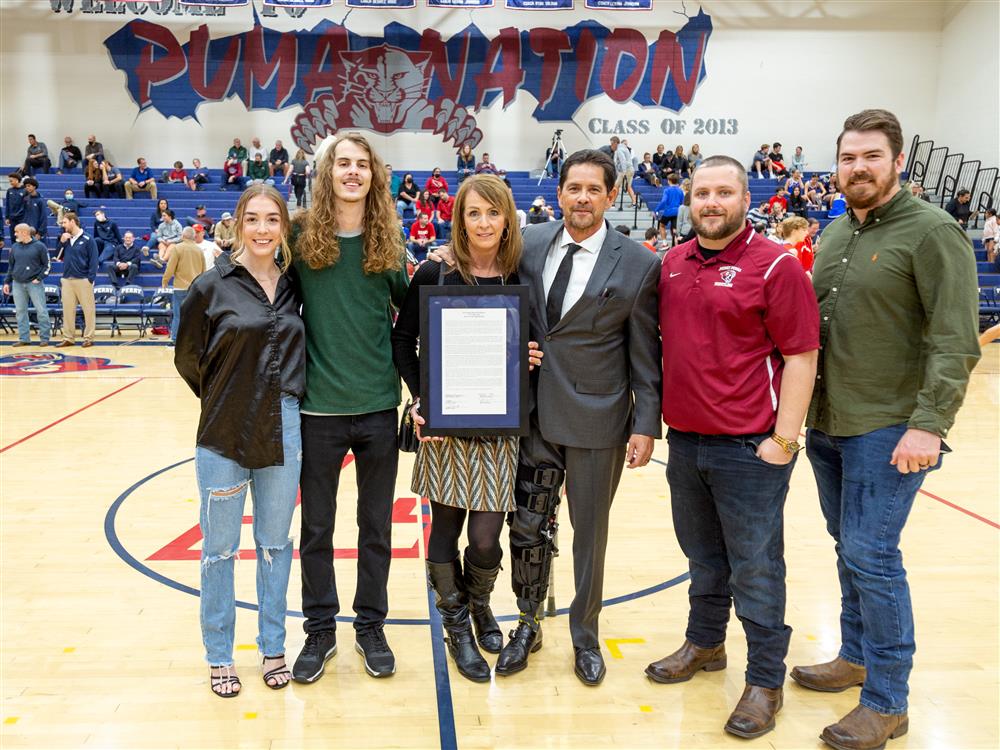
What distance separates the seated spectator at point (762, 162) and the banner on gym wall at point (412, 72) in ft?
8.13

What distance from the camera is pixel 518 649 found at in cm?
286

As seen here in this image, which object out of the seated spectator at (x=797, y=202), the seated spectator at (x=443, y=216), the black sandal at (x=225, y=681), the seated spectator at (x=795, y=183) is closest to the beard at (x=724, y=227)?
the black sandal at (x=225, y=681)

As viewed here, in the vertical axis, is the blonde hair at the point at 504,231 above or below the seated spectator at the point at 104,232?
above

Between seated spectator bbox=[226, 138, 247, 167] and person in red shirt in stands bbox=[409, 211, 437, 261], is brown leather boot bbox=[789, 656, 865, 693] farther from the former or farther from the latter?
seated spectator bbox=[226, 138, 247, 167]

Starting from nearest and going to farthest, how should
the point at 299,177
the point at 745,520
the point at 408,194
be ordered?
the point at 745,520, the point at 408,194, the point at 299,177

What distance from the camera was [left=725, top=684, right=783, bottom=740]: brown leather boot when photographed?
245 centimetres

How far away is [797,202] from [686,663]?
1698 centimetres

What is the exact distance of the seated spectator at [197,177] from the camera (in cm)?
1868

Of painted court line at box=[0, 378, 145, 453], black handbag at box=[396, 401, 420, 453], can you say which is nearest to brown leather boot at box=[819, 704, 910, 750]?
black handbag at box=[396, 401, 420, 453]

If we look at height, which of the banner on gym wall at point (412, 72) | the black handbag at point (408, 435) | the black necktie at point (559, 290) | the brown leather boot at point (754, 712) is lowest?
the brown leather boot at point (754, 712)

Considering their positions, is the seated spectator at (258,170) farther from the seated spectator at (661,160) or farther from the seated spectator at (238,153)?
the seated spectator at (661,160)

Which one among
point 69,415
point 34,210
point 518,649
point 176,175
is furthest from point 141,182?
point 518,649

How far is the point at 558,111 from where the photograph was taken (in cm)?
2091

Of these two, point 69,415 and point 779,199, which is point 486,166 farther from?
point 69,415
